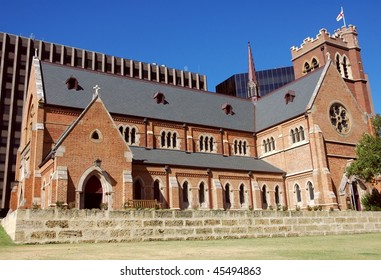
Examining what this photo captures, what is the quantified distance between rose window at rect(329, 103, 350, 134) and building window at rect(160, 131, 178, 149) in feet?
56.9

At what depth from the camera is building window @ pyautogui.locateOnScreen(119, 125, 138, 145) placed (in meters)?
38.4

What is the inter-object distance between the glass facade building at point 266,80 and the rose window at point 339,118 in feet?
244

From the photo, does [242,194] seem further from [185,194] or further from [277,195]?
[185,194]

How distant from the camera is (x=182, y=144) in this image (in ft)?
138

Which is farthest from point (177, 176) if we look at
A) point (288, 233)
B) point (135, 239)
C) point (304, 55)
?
point (304, 55)

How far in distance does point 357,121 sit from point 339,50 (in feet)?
45.7

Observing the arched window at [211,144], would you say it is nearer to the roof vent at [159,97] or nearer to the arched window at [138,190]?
the roof vent at [159,97]

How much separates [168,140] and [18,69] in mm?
59672

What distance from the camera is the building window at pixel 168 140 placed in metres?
40.9

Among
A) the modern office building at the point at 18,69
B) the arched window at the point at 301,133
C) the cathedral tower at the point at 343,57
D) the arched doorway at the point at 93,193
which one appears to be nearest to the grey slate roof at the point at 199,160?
the arched window at the point at 301,133

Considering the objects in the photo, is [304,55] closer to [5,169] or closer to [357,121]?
[357,121]

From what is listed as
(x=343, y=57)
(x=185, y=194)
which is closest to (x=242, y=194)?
(x=185, y=194)

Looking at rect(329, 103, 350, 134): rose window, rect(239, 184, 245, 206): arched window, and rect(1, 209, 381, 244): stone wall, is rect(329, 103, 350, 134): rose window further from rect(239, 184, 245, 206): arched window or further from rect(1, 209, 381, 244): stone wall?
rect(1, 209, 381, 244): stone wall

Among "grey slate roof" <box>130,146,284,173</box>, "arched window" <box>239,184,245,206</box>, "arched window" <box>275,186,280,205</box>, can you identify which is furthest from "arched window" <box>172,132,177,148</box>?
"arched window" <box>275,186,280,205</box>
